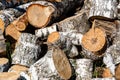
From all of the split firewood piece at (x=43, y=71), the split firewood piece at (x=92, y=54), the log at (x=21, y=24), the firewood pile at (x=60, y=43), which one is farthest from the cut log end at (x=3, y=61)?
the split firewood piece at (x=92, y=54)

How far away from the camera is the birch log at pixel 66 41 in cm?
590

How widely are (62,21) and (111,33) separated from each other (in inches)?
36.2

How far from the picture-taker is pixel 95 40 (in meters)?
5.71

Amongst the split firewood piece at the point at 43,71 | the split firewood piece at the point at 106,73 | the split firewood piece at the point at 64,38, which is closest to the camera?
the split firewood piece at the point at 43,71

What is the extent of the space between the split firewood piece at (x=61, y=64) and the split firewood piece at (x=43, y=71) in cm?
6

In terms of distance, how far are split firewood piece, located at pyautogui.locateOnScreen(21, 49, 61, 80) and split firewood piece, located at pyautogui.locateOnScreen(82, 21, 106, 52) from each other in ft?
2.18

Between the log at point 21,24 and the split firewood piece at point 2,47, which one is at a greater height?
the log at point 21,24

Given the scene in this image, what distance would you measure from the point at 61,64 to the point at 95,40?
2.40 feet

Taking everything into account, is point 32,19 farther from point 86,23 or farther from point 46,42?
point 86,23

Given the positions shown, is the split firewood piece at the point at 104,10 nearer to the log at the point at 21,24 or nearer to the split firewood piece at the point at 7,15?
the log at the point at 21,24

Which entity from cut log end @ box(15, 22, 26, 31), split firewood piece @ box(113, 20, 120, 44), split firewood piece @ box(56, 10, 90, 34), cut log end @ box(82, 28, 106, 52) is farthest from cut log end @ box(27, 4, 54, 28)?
split firewood piece @ box(113, 20, 120, 44)

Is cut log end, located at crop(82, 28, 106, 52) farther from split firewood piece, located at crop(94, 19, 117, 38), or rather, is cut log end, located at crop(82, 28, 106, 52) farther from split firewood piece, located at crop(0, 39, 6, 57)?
split firewood piece, located at crop(0, 39, 6, 57)

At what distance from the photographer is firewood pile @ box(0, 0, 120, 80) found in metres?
5.44

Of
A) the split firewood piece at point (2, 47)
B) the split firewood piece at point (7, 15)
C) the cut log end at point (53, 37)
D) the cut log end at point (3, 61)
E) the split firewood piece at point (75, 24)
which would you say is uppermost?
the split firewood piece at point (7, 15)
